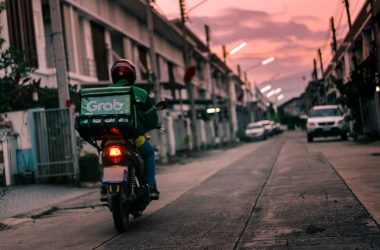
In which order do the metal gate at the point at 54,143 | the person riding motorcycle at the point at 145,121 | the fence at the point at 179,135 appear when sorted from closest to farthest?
the person riding motorcycle at the point at 145,121, the metal gate at the point at 54,143, the fence at the point at 179,135

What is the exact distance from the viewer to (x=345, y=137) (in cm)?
2967

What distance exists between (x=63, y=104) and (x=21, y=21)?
22.5 feet

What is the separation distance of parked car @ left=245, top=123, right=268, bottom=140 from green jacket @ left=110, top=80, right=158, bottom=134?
43.6 m

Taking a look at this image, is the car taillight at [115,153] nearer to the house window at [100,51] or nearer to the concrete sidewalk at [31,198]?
the concrete sidewalk at [31,198]

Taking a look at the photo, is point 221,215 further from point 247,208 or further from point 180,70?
point 180,70

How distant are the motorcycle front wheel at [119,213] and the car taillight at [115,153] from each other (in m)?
0.40

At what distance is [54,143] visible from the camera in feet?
49.0

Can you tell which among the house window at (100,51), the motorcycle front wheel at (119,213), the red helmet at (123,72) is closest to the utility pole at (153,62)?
the house window at (100,51)

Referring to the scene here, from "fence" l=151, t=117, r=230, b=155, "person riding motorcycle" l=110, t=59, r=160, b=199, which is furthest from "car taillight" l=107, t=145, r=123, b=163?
"fence" l=151, t=117, r=230, b=155

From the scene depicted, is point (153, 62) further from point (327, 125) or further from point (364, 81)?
point (364, 81)

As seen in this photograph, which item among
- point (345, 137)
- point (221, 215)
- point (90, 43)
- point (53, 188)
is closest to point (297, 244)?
point (221, 215)

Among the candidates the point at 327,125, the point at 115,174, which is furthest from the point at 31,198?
the point at 327,125

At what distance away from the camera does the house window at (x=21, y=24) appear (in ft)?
64.4

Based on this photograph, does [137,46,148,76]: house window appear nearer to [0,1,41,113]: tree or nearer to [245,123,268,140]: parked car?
[245,123,268,140]: parked car
